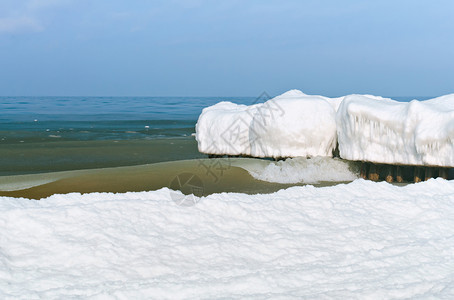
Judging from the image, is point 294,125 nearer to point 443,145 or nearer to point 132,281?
point 443,145

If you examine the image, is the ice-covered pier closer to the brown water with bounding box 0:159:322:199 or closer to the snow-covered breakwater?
the snow-covered breakwater

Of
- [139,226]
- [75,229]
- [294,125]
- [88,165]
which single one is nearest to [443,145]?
[294,125]

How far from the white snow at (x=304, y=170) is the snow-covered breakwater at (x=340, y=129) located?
0.86 ft

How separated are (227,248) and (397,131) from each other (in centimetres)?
536

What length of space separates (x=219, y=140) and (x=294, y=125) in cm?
217

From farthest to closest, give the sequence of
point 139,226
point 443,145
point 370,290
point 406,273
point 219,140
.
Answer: point 219,140 → point 443,145 → point 139,226 → point 406,273 → point 370,290

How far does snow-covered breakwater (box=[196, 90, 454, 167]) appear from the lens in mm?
8414

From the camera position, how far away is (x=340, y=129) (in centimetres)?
981

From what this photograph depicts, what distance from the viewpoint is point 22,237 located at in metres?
4.40

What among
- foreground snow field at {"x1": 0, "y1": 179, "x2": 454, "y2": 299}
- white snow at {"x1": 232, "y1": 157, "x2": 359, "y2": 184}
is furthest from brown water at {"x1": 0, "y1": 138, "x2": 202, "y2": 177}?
foreground snow field at {"x1": 0, "y1": 179, "x2": 454, "y2": 299}

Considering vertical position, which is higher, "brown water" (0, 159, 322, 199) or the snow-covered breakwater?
the snow-covered breakwater

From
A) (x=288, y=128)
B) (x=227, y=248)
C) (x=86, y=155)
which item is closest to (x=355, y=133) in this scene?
(x=288, y=128)

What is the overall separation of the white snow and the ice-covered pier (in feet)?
0.76

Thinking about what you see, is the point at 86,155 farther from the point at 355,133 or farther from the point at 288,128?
the point at 355,133
